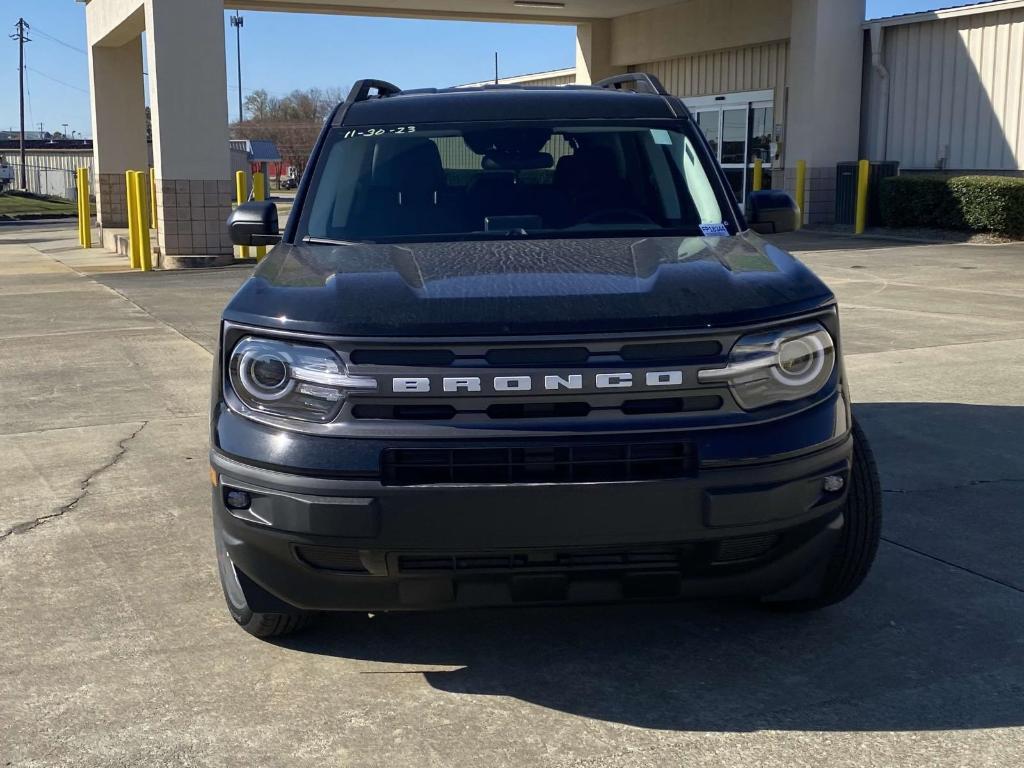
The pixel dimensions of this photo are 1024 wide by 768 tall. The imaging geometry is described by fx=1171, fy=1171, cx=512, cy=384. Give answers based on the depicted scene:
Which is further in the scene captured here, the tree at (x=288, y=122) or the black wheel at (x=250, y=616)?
the tree at (x=288, y=122)

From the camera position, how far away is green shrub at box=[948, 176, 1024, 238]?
59.4ft

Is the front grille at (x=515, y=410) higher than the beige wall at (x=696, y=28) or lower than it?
lower

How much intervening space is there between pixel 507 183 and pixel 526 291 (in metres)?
1.35

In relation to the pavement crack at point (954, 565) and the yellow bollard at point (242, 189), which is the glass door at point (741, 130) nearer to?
the yellow bollard at point (242, 189)

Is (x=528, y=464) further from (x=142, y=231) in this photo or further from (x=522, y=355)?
(x=142, y=231)

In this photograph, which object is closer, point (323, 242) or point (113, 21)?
point (323, 242)

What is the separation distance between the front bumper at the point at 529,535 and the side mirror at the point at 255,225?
172cm

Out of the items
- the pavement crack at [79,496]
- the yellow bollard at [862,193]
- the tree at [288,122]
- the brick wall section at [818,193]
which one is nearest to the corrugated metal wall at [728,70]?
the brick wall section at [818,193]

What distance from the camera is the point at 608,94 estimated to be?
4727mm

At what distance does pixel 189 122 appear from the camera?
16.8m

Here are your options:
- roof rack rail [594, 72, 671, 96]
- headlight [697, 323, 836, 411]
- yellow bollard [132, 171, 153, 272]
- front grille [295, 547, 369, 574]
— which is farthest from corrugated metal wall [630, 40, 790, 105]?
front grille [295, 547, 369, 574]

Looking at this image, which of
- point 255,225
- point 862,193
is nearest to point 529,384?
point 255,225

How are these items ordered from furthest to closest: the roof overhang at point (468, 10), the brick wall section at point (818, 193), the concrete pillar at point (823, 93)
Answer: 1. the roof overhang at point (468, 10)
2. the brick wall section at point (818, 193)
3. the concrete pillar at point (823, 93)

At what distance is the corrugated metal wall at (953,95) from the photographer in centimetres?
1950
